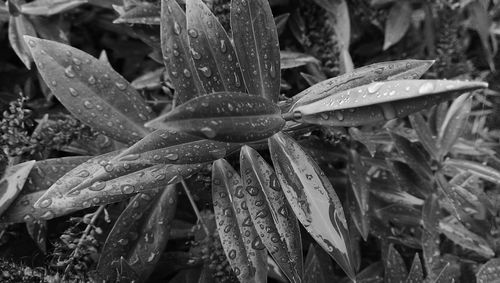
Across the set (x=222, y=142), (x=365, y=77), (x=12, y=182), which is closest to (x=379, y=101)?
(x=365, y=77)

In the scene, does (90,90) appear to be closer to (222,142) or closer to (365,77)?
(222,142)

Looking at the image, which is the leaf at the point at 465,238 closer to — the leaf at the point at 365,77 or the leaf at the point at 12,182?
the leaf at the point at 365,77

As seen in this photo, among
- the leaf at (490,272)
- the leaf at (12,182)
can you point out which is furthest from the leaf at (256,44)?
the leaf at (490,272)

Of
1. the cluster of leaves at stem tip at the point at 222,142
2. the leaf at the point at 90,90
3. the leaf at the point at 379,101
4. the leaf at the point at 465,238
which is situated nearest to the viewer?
the leaf at the point at 379,101

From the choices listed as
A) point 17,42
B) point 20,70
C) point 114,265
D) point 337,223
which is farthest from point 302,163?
point 20,70

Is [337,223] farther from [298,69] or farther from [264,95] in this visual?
[298,69]

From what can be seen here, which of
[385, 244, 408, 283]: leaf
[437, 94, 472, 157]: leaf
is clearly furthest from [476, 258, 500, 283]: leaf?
[437, 94, 472, 157]: leaf
